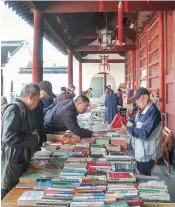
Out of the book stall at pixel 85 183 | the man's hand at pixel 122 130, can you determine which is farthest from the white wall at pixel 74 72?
the book stall at pixel 85 183

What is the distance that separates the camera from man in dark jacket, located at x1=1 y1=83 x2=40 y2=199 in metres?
1.85

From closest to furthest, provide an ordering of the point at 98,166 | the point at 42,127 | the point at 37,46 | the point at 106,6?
the point at 98,166 → the point at 42,127 → the point at 106,6 → the point at 37,46

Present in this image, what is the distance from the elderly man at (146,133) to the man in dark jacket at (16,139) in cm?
106

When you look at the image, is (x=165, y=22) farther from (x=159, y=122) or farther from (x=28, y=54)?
(x=28, y=54)

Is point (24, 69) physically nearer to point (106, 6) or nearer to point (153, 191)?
point (106, 6)

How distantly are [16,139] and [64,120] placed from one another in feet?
4.11

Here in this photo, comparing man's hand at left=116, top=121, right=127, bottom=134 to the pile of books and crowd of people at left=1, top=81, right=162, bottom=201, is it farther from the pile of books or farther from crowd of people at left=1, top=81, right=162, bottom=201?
the pile of books

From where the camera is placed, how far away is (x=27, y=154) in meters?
2.03

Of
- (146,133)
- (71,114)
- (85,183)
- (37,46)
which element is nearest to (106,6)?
(37,46)

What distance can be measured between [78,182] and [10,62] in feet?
45.5

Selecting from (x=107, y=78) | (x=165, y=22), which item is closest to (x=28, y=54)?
(x=107, y=78)

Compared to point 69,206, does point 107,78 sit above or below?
above

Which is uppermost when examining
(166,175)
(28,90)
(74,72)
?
(74,72)

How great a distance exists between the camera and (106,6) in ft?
14.8
